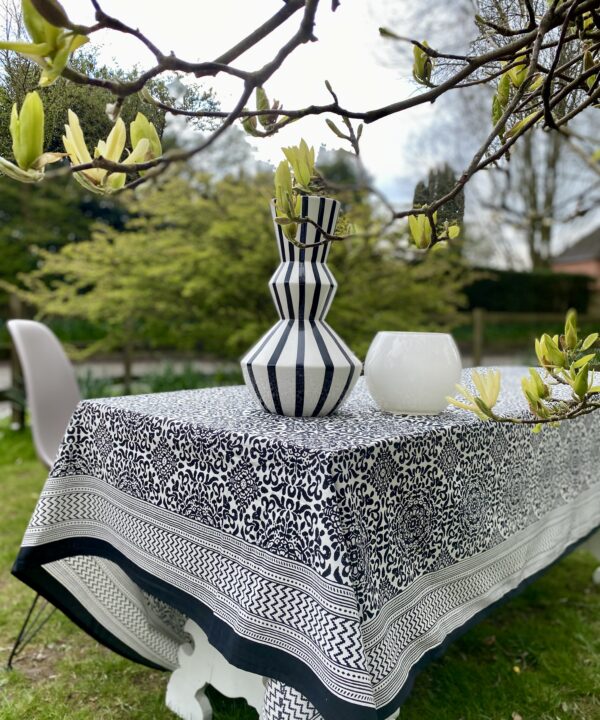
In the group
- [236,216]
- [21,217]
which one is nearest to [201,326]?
[236,216]

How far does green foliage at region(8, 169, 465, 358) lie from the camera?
4.42 metres

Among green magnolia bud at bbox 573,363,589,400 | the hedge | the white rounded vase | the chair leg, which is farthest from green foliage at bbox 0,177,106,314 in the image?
green magnolia bud at bbox 573,363,589,400

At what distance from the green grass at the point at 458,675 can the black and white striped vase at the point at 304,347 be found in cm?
89

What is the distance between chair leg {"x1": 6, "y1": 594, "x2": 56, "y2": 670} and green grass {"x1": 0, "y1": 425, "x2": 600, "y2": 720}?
32 millimetres

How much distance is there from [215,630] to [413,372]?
674mm

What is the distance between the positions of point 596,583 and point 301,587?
1979 millimetres

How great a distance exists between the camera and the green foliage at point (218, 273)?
174 inches

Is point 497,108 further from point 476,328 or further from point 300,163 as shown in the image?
point 476,328

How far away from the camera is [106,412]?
1.36m

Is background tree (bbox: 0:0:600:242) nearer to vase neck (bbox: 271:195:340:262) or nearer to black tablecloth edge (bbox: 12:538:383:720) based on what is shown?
vase neck (bbox: 271:195:340:262)

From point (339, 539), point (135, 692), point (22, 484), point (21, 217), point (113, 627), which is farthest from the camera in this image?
point (21, 217)

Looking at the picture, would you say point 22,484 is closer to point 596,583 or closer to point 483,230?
point 596,583

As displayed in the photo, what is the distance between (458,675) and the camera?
69.3 inches

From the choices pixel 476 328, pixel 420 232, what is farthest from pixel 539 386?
pixel 476 328
